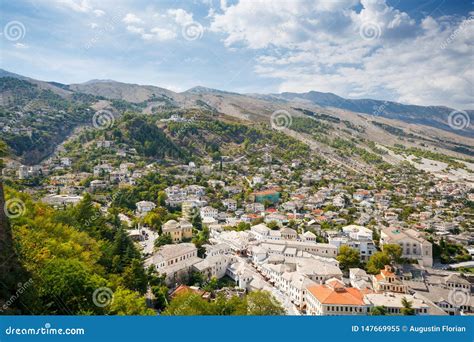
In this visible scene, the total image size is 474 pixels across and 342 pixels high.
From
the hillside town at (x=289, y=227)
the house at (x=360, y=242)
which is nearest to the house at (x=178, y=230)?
the hillside town at (x=289, y=227)

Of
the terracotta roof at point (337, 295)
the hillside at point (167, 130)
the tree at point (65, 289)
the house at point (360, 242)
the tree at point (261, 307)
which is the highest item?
the hillside at point (167, 130)

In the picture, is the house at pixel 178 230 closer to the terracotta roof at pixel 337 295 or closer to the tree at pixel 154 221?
the tree at pixel 154 221

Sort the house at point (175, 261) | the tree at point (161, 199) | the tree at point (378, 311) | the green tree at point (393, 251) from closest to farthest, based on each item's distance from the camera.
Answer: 1. the tree at point (378, 311)
2. the house at point (175, 261)
3. the green tree at point (393, 251)
4. the tree at point (161, 199)

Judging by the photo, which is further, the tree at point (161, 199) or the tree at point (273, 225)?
the tree at point (161, 199)

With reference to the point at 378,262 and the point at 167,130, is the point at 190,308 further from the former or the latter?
the point at 167,130

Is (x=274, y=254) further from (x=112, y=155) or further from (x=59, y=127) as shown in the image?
(x=59, y=127)

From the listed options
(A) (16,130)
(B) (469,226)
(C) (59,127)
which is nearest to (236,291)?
(B) (469,226)

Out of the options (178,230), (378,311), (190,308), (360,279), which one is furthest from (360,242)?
(190,308)

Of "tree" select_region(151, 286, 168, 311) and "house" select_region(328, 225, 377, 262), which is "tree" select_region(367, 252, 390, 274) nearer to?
"house" select_region(328, 225, 377, 262)
